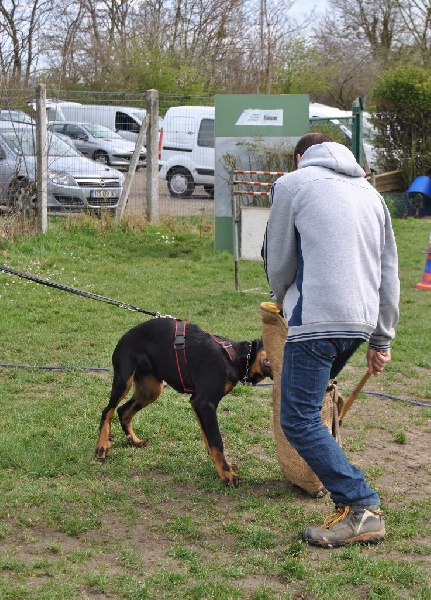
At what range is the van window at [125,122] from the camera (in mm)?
15627

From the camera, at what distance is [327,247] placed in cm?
381

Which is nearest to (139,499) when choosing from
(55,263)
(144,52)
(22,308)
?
(22,308)

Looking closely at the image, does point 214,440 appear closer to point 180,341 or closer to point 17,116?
point 180,341

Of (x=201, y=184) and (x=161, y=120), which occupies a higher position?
(x=161, y=120)

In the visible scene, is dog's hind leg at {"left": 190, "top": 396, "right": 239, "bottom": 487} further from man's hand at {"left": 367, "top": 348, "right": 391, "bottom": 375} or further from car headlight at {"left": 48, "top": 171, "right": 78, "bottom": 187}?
car headlight at {"left": 48, "top": 171, "right": 78, "bottom": 187}

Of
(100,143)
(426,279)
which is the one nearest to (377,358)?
A: (426,279)

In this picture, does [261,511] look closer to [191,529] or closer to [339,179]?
[191,529]

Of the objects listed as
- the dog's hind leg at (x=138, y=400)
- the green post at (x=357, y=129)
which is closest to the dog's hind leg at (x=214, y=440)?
the dog's hind leg at (x=138, y=400)

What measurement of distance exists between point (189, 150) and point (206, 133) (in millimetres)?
490

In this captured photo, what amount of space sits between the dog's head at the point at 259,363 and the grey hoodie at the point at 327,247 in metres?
0.83

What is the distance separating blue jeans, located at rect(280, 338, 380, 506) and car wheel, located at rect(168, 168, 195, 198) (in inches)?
486

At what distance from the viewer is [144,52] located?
82.4ft

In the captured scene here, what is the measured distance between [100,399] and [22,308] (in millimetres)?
3270

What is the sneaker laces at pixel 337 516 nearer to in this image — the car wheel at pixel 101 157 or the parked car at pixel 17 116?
the parked car at pixel 17 116
